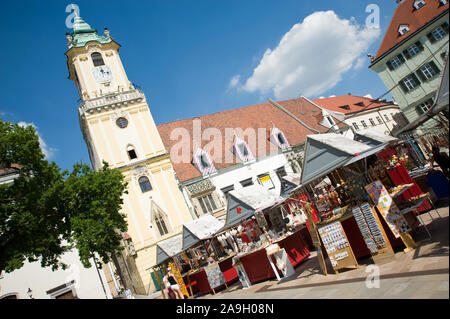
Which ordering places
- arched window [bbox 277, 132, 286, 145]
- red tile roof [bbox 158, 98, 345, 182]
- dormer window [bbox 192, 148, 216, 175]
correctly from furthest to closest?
arched window [bbox 277, 132, 286, 145], red tile roof [bbox 158, 98, 345, 182], dormer window [bbox 192, 148, 216, 175]

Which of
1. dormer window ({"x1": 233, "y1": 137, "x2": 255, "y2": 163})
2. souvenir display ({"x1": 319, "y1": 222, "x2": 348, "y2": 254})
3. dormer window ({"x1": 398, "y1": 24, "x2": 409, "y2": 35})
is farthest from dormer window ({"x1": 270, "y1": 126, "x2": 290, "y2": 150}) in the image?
souvenir display ({"x1": 319, "y1": 222, "x2": 348, "y2": 254})

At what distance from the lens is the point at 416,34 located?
29.7 metres

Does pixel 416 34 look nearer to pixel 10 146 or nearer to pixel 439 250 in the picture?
pixel 439 250

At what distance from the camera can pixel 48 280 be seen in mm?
24156

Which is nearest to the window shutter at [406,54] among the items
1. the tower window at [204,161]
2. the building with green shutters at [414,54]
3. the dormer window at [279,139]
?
the building with green shutters at [414,54]

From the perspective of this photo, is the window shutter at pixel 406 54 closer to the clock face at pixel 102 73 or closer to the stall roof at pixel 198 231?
the stall roof at pixel 198 231

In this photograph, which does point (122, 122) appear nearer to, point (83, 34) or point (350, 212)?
point (83, 34)

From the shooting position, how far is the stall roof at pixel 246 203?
15883 millimetres

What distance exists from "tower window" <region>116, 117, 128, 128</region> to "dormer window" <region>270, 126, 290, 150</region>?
16.1m

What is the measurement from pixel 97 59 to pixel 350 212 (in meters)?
30.0

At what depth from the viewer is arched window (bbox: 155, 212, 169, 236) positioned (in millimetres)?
26797

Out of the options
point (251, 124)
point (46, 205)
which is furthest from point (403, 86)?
point (46, 205)

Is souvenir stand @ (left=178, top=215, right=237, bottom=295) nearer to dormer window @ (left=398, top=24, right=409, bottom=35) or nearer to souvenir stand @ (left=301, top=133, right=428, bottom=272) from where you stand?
souvenir stand @ (left=301, top=133, right=428, bottom=272)
